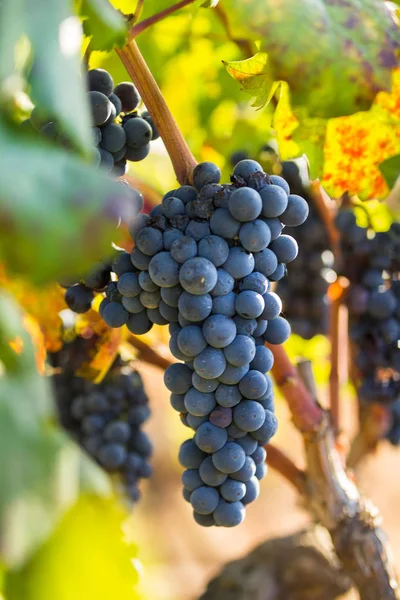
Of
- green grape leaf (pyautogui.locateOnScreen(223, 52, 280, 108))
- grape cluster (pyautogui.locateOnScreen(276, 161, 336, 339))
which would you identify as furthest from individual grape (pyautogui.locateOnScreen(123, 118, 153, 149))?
grape cluster (pyautogui.locateOnScreen(276, 161, 336, 339))

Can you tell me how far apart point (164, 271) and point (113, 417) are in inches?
19.7

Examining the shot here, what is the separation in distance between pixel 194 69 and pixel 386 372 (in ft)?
2.27

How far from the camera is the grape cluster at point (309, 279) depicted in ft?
3.70

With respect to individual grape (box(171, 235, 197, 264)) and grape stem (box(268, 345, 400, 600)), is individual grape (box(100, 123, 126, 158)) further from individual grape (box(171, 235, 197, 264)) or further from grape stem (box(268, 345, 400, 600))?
grape stem (box(268, 345, 400, 600))

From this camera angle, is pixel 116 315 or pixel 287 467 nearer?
pixel 116 315

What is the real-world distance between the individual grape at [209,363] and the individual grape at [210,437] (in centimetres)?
5

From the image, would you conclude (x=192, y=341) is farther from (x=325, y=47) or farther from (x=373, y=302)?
(x=373, y=302)

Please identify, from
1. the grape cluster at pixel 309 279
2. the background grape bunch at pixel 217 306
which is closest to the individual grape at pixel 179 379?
the background grape bunch at pixel 217 306

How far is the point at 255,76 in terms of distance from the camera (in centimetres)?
70

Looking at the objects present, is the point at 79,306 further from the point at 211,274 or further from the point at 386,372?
the point at 386,372

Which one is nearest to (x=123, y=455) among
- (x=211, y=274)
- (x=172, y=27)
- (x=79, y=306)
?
(x=79, y=306)

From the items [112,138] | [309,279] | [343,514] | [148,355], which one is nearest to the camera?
[112,138]

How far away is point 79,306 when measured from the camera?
75cm

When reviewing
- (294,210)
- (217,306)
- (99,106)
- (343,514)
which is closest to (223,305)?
(217,306)
